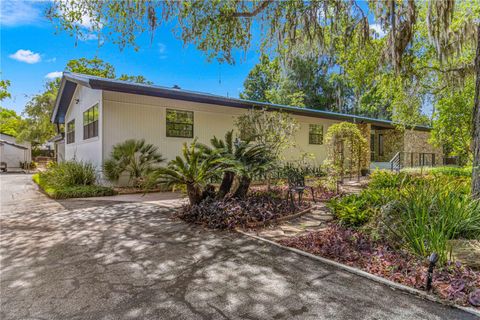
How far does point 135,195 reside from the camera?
9.45m

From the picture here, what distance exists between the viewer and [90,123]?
40.1 feet

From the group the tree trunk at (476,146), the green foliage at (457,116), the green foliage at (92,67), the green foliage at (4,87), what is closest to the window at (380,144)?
the green foliage at (457,116)

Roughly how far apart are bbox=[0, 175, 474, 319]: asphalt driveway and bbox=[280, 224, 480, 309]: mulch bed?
0.77 ft

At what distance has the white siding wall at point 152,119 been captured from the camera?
10.5 meters

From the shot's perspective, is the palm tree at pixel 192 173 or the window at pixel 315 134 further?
the window at pixel 315 134

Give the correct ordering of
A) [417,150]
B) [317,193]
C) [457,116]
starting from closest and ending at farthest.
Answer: [317,193] < [457,116] < [417,150]

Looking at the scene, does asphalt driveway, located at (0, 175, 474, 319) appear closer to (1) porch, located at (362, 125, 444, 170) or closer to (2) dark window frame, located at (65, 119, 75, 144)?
(2) dark window frame, located at (65, 119, 75, 144)

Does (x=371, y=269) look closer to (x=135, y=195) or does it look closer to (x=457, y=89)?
(x=135, y=195)

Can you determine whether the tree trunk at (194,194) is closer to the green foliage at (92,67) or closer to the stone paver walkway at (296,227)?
the stone paver walkway at (296,227)

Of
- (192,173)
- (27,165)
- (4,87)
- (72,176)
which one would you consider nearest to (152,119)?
(72,176)

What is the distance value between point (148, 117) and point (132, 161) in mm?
1925

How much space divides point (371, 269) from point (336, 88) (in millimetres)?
30736

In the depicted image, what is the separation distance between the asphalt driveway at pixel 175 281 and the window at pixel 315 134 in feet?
40.7

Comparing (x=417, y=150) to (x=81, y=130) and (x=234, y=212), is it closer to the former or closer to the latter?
(x=234, y=212)
